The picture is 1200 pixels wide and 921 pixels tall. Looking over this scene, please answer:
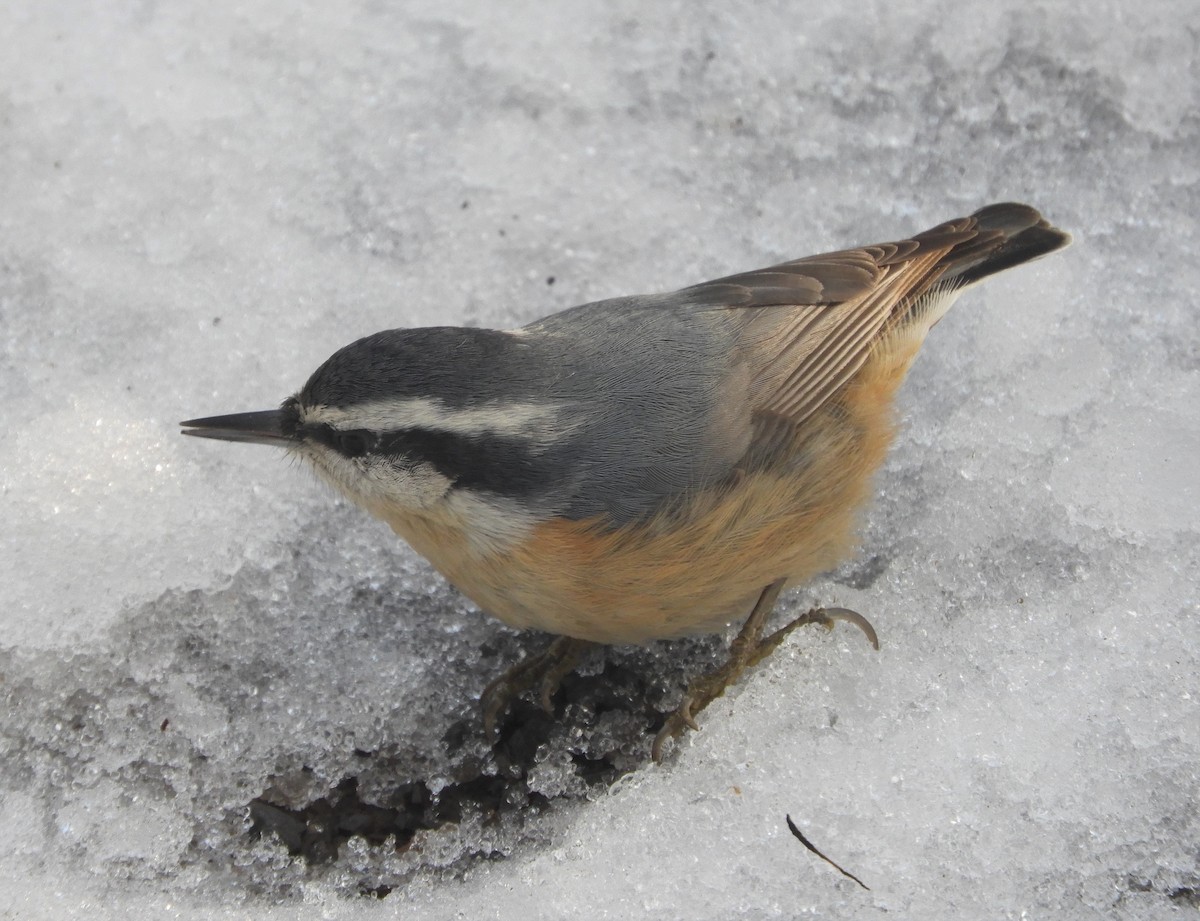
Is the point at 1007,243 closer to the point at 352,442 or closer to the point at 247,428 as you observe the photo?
the point at 352,442

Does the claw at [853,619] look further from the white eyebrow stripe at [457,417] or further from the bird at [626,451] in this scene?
the white eyebrow stripe at [457,417]

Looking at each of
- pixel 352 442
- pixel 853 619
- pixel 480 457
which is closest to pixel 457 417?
pixel 480 457

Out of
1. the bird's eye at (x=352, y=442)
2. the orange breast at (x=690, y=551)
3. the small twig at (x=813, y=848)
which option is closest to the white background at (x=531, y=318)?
the small twig at (x=813, y=848)

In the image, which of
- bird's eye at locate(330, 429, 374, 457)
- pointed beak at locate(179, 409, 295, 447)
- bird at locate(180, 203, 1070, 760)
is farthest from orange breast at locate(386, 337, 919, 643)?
pointed beak at locate(179, 409, 295, 447)

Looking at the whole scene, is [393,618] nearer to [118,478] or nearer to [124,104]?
[118,478]

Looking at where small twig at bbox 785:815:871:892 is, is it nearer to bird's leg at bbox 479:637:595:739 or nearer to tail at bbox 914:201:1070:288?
bird's leg at bbox 479:637:595:739

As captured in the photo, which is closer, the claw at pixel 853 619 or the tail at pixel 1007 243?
the claw at pixel 853 619
